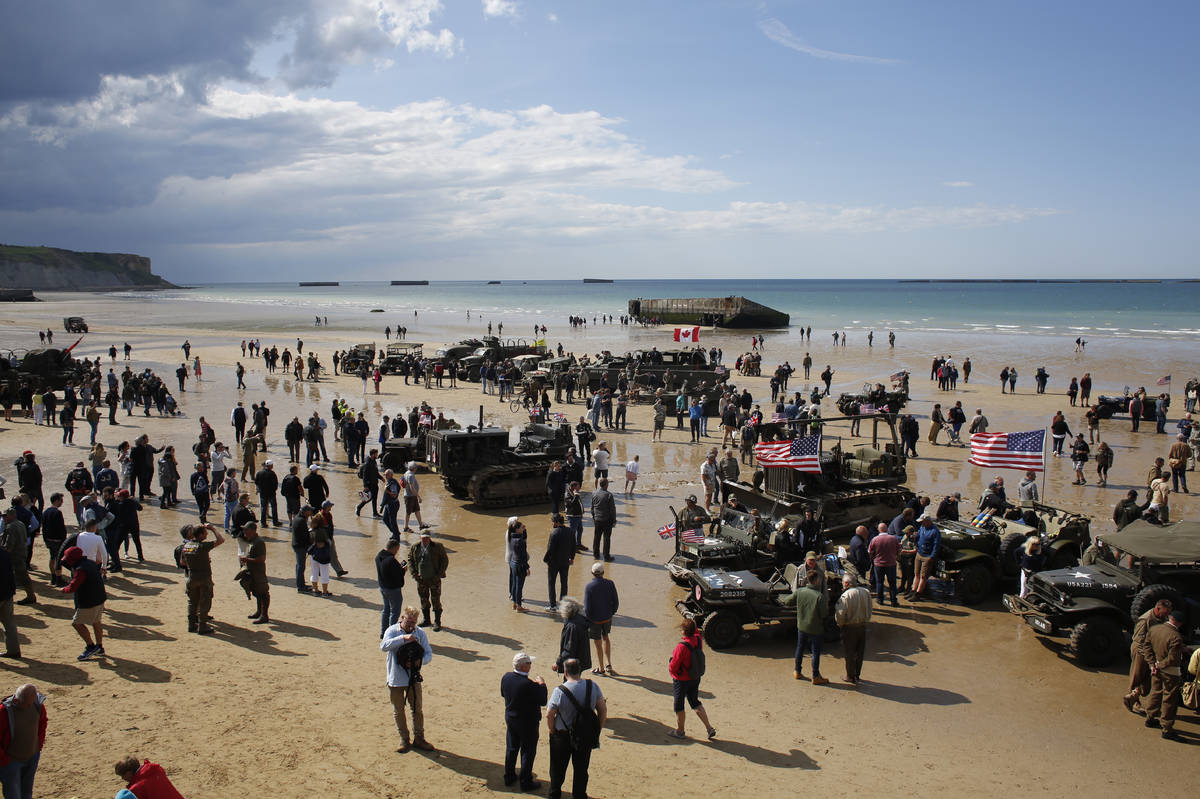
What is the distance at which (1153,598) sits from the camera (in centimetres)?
874

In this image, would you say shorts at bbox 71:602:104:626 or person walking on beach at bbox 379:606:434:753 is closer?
person walking on beach at bbox 379:606:434:753

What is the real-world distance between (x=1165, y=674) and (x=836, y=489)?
6431 millimetres

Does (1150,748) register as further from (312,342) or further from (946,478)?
(312,342)

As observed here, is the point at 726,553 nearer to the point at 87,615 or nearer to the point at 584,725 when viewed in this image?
the point at 584,725

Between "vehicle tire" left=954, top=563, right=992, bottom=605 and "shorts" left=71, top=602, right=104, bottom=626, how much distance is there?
11116 millimetres

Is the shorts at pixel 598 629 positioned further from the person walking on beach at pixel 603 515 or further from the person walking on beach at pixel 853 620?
the person walking on beach at pixel 603 515

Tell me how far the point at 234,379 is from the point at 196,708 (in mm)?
32678

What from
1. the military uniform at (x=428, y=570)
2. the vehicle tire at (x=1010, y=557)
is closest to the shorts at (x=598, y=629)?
the military uniform at (x=428, y=570)

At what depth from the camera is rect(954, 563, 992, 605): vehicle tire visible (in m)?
11.2

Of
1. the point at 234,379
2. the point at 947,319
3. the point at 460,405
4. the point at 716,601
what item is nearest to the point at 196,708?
the point at 716,601

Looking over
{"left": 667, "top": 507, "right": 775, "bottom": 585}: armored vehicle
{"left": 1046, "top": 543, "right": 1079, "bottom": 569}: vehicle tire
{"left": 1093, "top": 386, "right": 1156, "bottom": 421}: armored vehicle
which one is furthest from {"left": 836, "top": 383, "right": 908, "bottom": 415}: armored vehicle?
{"left": 667, "top": 507, "right": 775, "bottom": 585}: armored vehicle

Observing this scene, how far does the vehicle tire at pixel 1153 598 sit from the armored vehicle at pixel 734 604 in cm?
A: 330

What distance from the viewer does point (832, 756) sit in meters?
7.21

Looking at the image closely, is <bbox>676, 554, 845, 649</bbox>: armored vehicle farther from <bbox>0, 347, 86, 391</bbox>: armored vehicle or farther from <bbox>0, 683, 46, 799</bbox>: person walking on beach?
<bbox>0, 347, 86, 391</bbox>: armored vehicle
